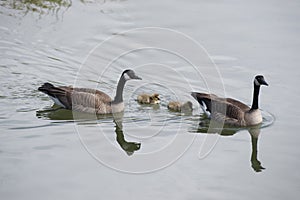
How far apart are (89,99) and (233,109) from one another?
2.83 metres

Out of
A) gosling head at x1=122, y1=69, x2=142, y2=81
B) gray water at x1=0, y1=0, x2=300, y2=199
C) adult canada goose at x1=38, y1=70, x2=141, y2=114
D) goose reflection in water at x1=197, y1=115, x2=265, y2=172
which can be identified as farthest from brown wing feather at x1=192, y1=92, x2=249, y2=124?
adult canada goose at x1=38, y1=70, x2=141, y2=114

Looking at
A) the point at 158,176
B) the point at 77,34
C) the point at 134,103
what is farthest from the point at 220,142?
the point at 77,34

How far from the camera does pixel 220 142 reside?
396 inches

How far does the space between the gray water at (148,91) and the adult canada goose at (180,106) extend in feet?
0.58

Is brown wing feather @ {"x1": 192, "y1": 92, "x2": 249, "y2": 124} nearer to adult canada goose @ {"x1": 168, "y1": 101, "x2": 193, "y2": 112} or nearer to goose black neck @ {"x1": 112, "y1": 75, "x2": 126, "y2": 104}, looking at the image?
adult canada goose @ {"x1": 168, "y1": 101, "x2": 193, "y2": 112}

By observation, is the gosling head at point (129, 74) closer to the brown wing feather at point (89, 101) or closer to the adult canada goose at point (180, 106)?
the brown wing feather at point (89, 101)

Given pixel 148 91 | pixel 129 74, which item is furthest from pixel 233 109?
pixel 148 91

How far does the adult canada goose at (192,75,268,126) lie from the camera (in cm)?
1080

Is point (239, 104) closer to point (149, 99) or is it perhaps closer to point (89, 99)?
point (149, 99)

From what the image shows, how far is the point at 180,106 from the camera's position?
11.5 metres

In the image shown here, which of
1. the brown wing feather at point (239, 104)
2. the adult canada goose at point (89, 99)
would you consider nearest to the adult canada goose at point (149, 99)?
the adult canada goose at point (89, 99)

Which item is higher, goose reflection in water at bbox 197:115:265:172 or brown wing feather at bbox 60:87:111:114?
brown wing feather at bbox 60:87:111:114

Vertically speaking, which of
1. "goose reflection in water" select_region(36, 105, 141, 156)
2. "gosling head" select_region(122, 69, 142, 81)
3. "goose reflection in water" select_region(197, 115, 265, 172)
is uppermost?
"gosling head" select_region(122, 69, 142, 81)

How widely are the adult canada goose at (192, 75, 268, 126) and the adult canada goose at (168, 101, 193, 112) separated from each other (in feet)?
1.03
